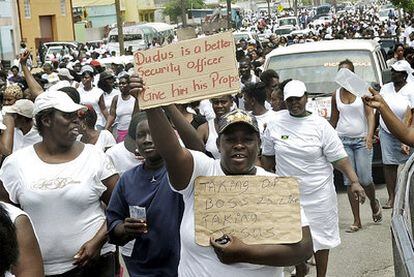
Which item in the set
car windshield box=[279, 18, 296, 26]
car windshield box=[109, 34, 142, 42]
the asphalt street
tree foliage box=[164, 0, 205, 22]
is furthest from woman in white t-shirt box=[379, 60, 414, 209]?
tree foliage box=[164, 0, 205, 22]

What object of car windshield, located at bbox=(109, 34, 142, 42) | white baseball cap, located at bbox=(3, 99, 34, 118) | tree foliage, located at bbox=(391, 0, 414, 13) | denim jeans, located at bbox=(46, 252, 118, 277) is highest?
tree foliage, located at bbox=(391, 0, 414, 13)

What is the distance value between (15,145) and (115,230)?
9.50ft

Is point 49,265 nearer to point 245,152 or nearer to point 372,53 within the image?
point 245,152

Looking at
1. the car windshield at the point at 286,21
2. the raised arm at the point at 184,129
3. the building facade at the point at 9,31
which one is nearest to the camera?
the raised arm at the point at 184,129

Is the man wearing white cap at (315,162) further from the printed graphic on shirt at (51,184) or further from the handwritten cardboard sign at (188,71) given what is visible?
the handwritten cardboard sign at (188,71)

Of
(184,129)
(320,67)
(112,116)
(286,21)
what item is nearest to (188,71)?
(184,129)

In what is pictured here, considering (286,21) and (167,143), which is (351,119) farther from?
(286,21)

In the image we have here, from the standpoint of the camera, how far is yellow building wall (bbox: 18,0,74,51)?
53781 millimetres

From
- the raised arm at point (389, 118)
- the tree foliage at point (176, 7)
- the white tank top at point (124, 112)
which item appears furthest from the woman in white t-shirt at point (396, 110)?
the tree foliage at point (176, 7)

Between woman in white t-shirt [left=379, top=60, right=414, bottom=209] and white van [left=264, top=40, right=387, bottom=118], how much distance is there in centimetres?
177

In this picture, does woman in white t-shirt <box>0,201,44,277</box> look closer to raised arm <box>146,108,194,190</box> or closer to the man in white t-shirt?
raised arm <box>146,108,194,190</box>

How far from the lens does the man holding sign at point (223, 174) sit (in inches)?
147

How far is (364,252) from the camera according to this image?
Result: 8.32 meters

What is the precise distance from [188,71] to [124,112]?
7805 mm
